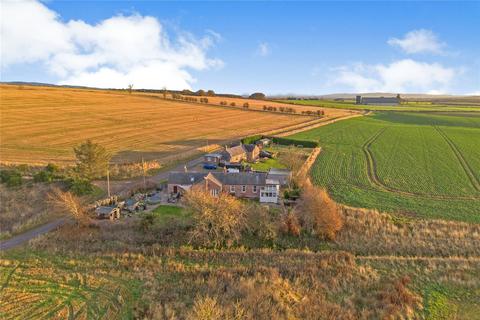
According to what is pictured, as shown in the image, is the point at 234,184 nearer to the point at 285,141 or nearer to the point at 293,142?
the point at 293,142

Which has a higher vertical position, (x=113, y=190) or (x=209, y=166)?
(x=209, y=166)

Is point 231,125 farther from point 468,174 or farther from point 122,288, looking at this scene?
point 122,288

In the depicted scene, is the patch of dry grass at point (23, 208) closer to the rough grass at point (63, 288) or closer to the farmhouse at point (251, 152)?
the rough grass at point (63, 288)

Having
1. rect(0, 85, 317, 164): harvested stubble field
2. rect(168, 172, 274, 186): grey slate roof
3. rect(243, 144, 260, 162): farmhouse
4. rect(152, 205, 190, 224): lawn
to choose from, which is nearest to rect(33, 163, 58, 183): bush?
rect(0, 85, 317, 164): harvested stubble field

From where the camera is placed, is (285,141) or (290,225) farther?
(285,141)

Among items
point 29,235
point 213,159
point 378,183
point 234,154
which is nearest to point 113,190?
point 29,235

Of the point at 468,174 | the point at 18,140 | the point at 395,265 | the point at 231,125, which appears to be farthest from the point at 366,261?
the point at 231,125

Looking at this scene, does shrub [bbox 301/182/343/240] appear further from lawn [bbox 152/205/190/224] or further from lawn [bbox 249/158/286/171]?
lawn [bbox 249/158/286/171]
